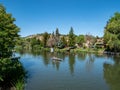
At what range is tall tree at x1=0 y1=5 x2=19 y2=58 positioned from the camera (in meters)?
21.7

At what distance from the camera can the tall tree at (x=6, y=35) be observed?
21.7m

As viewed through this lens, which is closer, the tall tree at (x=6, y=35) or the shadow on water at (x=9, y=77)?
the shadow on water at (x=9, y=77)

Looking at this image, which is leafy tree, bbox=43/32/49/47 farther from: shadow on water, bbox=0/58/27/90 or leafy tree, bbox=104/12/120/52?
shadow on water, bbox=0/58/27/90

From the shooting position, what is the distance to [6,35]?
71.7 feet

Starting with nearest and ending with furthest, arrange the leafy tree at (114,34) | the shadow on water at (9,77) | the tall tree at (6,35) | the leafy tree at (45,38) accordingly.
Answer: the shadow on water at (9,77)
the tall tree at (6,35)
the leafy tree at (114,34)
the leafy tree at (45,38)

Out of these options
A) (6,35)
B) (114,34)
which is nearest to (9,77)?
(6,35)

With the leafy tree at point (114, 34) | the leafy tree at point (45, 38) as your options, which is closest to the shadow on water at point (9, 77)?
the leafy tree at point (114, 34)

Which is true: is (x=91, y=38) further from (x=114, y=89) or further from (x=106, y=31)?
(x=114, y=89)

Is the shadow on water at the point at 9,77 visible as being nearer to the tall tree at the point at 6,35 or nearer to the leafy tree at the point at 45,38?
the tall tree at the point at 6,35

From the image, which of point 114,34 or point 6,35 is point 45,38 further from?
point 6,35

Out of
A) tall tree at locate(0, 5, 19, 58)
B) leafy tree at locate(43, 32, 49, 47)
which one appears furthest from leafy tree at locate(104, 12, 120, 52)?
tall tree at locate(0, 5, 19, 58)

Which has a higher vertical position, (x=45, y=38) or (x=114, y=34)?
(x=45, y=38)

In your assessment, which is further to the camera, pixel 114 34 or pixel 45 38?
pixel 45 38

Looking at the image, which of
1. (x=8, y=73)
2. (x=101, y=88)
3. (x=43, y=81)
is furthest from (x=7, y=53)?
(x=101, y=88)
